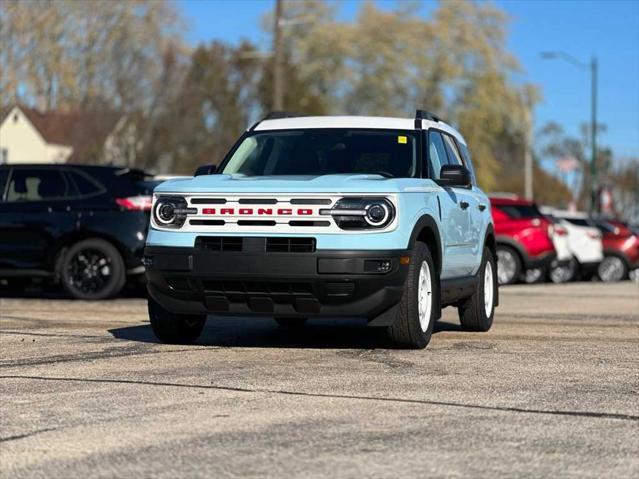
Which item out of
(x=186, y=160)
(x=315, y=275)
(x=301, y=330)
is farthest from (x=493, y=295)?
(x=186, y=160)

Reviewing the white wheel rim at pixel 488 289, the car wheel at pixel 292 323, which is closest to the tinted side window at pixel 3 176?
the car wheel at pixel 292 323

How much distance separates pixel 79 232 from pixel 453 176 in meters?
6.78

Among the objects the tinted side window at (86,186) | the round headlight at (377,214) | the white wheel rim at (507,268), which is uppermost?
the tinted side window at (86,186)

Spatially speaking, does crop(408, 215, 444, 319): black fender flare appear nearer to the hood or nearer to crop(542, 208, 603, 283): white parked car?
the hood

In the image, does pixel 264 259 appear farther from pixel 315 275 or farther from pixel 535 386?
pixel 535 386

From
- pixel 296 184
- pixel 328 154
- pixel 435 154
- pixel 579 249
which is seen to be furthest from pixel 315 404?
pixel 579 249

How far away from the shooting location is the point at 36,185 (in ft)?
53.4

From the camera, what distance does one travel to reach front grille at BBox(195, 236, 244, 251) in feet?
30.3

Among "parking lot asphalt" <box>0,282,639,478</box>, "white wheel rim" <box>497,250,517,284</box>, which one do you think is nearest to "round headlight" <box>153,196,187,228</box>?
"parking lot asphalt" <box>0,282,639,478</box>

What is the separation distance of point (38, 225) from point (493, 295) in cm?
600

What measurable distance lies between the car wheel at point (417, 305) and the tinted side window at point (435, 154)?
94 cm

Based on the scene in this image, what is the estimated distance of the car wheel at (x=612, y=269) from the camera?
30.1 metres

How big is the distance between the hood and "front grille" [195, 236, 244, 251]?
335mm

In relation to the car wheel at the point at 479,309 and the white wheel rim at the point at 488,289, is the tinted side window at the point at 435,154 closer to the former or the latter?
the car wheel at the point at 479,309
